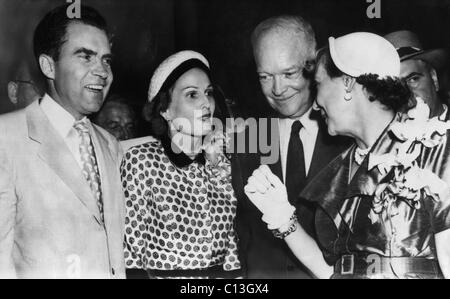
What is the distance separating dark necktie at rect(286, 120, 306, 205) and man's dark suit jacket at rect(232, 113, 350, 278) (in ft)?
0.13

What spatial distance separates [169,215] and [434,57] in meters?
1.75

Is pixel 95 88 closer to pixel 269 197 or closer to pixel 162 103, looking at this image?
pixel 162 103

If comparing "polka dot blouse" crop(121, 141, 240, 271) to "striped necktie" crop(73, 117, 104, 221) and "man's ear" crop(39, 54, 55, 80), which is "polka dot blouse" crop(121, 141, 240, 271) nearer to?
"striped necktie" crop(73, 117, 104, 221)

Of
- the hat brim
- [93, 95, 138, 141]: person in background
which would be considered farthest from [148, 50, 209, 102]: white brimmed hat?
the hat brim

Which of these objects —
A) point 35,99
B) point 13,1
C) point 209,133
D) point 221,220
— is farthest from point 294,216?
point 13,1

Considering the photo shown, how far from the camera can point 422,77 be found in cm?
402

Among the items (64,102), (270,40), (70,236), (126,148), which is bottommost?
(70,236)

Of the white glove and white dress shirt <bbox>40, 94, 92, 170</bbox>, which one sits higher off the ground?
white dress shirt <bbox>40, 94, 92, 170</bbox>

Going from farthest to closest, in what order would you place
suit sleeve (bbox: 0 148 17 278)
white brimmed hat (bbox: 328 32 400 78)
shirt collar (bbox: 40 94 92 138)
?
white brimmed hat (bbox: 328 32 400 78) < shirt collar (bbox: 40 94 92 138) < suit sleeve (bbox: 0 148 17 278)

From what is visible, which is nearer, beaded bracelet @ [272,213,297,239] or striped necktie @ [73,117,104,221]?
striped necktie @ [73,117,104,221]

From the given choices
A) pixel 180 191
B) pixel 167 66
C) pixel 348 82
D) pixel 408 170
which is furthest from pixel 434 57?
pixel 180 191

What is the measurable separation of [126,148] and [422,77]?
1.72 m

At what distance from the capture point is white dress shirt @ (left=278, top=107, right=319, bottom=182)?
4.00 metres
